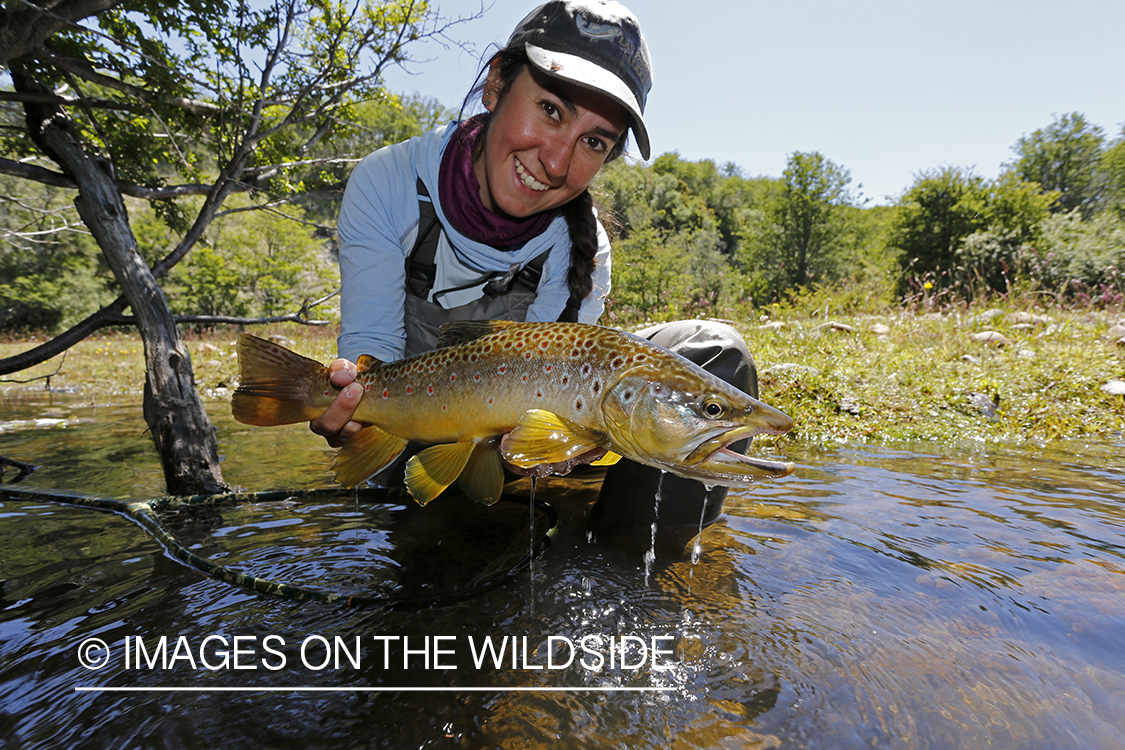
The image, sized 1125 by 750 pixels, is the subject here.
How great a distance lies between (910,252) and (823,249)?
40.6ft

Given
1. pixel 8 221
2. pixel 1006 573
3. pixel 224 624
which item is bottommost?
pixel 224 624

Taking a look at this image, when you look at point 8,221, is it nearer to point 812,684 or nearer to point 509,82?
point 509,82

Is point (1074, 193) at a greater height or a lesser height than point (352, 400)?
greater

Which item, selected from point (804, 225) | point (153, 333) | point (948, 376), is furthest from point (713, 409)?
point (804, 225)

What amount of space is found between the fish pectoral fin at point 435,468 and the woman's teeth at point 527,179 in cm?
144

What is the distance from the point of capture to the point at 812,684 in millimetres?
1878

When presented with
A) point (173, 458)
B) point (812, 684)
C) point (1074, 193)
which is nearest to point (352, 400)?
point (812, 684)

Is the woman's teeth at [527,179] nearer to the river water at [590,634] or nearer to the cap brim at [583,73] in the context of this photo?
the cap brim at [583,73]

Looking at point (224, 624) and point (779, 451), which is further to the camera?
point (779, 451)

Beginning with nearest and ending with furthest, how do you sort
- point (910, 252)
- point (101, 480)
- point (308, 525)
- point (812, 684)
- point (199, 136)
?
point (812, 684), point (308, 525), point (101, 480), point (199, 136), point (910, 252)

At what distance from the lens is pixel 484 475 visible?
2.75 m

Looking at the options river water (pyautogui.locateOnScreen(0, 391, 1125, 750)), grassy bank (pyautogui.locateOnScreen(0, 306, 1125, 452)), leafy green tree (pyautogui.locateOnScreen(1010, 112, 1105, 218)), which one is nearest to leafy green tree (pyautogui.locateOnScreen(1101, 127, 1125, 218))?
leafy green tree (pyautogui.locateOnScreen(1010, 112, 1105, 218))

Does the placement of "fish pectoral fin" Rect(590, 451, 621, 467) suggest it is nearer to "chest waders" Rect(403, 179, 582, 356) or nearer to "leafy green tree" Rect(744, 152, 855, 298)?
"chest waders" Rect(403, 179, 582, 356)

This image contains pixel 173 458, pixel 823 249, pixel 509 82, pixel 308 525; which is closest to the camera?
pixel 509 82
